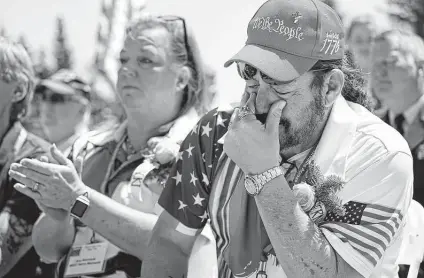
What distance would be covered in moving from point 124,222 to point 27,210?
0.91 metres

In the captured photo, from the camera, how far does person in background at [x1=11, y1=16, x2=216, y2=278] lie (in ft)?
10.4

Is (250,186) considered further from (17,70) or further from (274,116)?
(17,70)

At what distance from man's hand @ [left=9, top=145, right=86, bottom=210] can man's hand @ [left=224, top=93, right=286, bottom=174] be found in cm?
106

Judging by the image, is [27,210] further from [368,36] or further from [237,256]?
[368,36]

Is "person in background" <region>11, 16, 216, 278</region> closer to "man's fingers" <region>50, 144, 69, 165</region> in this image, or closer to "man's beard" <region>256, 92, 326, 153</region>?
"man's fingers" <region>50, 144, 69, 165</region>

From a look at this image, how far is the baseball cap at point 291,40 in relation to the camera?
2.33 metres

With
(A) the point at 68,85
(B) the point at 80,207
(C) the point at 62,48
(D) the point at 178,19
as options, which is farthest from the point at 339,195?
(C) the point at 62,48

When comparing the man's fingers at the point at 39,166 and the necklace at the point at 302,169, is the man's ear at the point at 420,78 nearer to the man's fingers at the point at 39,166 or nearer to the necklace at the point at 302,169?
the necklace at the point at 302,169

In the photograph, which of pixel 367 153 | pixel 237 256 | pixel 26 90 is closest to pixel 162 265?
pixel 237 256

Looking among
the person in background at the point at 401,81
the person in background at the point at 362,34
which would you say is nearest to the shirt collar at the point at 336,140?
the person in background at the point at 401,81

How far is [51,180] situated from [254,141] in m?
1.22

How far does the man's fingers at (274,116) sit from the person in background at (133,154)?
1062mm

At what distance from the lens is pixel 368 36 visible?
5.37m

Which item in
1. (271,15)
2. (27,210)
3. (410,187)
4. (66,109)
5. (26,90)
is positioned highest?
(271,15)
